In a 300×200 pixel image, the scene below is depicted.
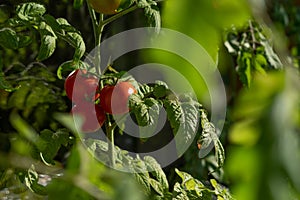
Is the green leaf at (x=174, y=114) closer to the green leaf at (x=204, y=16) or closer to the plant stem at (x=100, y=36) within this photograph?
the plant stem at (x=100, y=36)

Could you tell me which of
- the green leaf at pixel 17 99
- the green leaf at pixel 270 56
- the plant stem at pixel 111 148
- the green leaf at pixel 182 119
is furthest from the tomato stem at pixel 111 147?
the green leaf at pixel 17 99

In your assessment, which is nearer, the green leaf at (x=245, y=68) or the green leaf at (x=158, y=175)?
the green leaf at (x=158, y=175)

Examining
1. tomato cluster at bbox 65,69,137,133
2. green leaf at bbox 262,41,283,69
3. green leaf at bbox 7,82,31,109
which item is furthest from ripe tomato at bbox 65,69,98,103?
green leaf at bbox 7,82,31,109

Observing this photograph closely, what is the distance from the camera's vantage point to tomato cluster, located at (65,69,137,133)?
1.16m

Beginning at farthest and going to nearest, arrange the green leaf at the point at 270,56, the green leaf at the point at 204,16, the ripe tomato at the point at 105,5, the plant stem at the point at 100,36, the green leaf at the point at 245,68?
the green leaf at the point at 270,56
the green leaf at the point at 245,68
the plant stem at the point at 100,36
the ripe tomato at the point at 105,5
the green leaf at the point at 204,16

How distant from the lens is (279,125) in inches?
14.1

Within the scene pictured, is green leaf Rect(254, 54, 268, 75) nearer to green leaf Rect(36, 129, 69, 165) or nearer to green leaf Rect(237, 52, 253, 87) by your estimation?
green leaf Rect(237, 52, 253, 87)

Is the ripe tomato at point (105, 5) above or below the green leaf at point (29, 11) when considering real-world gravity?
above

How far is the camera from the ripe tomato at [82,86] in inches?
46.6

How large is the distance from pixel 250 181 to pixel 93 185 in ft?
0.56

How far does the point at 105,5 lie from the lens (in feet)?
3.59

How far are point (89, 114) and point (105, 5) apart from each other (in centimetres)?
→ 20

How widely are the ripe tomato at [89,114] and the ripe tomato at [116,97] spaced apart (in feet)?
0.05

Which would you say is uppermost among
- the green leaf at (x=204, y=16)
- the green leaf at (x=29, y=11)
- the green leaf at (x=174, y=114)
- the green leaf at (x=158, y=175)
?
the green leaf at (x=204, y=16)
